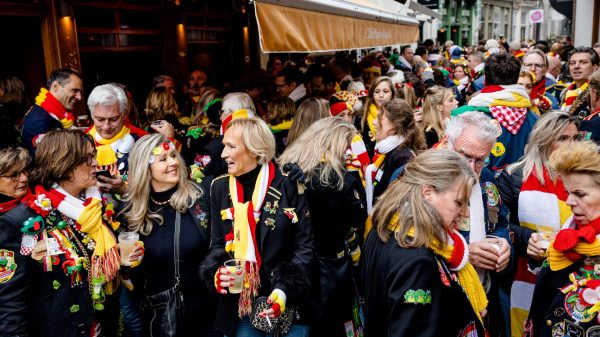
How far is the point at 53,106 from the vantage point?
4.16m

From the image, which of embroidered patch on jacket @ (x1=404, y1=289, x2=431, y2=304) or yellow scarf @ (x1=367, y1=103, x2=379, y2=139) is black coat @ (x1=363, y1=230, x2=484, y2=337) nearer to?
embroidered patch on jacket @ (x1=404, y1=289, x2=431, y2=304)

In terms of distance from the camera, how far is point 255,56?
36.1ft

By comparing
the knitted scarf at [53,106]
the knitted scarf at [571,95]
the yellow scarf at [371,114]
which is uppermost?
the knitted scarf at [53,106]

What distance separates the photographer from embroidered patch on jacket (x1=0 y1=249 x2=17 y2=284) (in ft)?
8.30

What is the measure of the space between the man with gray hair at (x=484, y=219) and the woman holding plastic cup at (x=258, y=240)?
3.23 ft

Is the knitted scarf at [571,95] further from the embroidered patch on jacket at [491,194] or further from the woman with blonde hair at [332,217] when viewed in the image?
the woman with blonde hair at [332,217]

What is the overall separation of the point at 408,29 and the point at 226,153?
956 cm

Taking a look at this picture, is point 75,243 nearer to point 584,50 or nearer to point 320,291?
point 320,291

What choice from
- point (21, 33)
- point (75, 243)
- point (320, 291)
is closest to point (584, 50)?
point (320, 291)

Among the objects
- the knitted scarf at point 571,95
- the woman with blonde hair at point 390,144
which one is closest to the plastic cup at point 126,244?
the woman with blonde hair at point 390,144

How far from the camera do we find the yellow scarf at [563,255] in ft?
7.27

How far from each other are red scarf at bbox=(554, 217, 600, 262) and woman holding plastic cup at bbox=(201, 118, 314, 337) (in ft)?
4.54

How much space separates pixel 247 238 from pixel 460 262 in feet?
3.99

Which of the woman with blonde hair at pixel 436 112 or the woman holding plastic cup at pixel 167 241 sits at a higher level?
the woman with blonde hair at pixel 436 112
